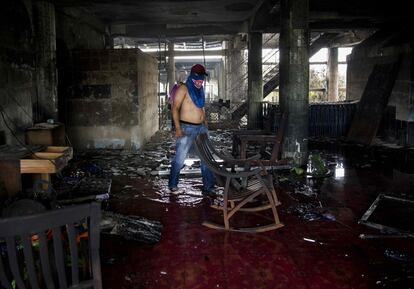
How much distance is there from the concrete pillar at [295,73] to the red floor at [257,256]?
2.80 m

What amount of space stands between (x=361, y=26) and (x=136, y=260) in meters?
12.5

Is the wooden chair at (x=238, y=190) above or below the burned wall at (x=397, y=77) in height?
below

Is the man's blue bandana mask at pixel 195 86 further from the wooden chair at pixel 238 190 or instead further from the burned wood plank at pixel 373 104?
the burned wood plank at pixel 373 104

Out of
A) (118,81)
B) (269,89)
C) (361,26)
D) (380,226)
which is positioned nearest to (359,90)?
(361,26)

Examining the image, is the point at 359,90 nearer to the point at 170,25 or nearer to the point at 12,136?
the point at 170,25

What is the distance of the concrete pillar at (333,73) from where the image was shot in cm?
1994

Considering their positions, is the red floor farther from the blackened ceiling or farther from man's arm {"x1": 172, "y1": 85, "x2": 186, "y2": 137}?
the blackened ceiling

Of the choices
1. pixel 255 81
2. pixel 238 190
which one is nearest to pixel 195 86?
pixel 238 190

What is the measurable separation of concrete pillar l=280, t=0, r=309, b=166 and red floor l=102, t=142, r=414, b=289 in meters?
2.80

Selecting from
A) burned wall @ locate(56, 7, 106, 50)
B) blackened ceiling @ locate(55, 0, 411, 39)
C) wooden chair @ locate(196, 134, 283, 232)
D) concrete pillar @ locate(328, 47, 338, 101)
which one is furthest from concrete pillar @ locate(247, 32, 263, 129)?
wooden chair @ locate(196, 134, 283, 232)

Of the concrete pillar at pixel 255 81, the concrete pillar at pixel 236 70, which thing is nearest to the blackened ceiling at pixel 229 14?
the concrete pillar at pixel 255 81

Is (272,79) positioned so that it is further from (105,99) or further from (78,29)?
(105,99)

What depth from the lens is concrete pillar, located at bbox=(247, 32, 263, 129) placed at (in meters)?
13.5

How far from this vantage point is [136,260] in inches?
154
